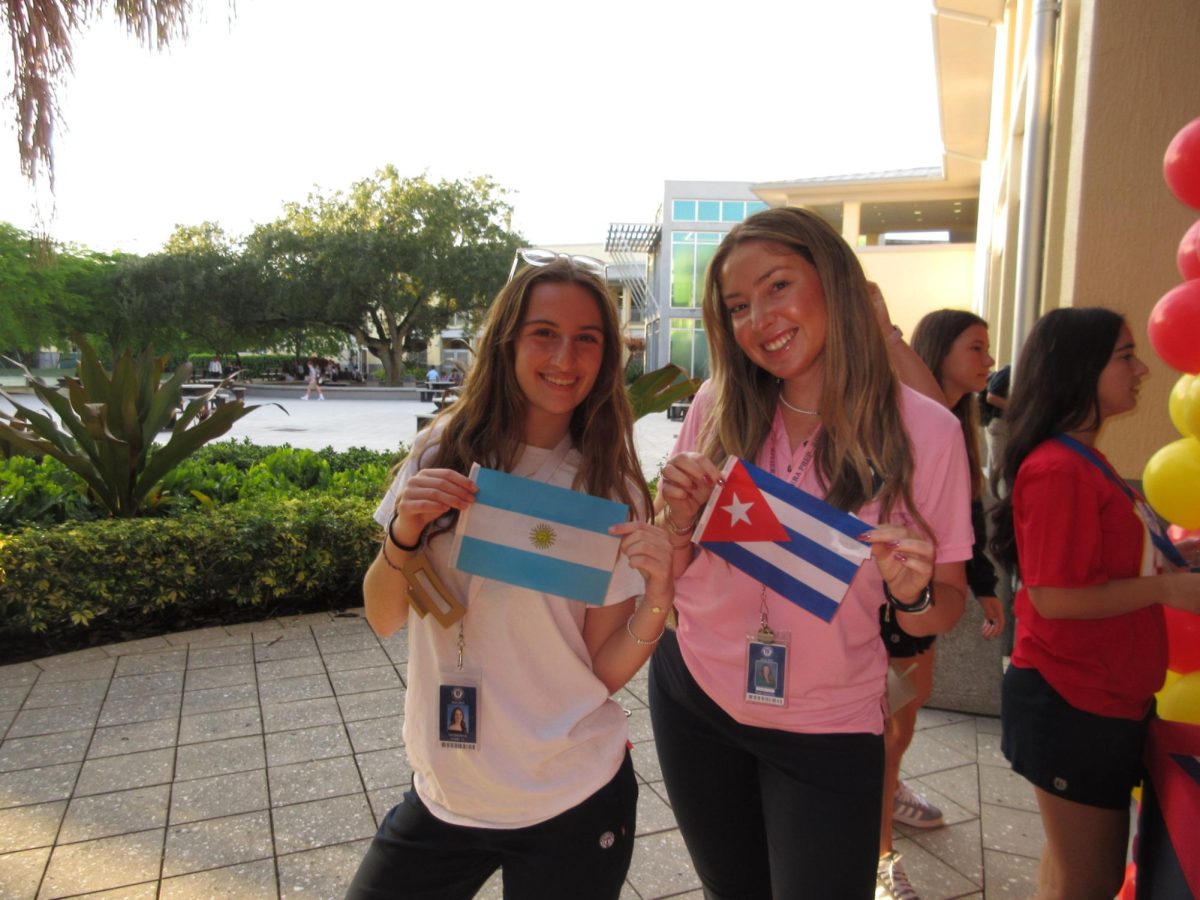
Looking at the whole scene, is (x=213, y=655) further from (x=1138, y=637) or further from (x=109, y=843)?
(x=1138, y=637)

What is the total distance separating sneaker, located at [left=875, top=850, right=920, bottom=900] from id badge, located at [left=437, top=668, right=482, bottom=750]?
1.60 metres

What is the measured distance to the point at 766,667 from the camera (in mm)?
1605

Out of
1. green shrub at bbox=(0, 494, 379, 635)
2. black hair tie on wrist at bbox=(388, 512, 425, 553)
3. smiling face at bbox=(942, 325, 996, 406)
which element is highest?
smiling face at bbox=(942, 325, 996, 406)

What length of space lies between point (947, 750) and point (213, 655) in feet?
12.7

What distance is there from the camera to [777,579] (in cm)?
159

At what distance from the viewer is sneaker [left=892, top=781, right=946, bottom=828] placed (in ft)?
9.78

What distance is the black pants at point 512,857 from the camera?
149 cm

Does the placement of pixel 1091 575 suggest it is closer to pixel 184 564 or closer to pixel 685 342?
pixel 184 564

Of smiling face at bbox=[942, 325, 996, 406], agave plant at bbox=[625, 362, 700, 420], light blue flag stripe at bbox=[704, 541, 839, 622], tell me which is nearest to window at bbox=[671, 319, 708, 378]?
agave plant at bbox=[625, 362, 700, 420]

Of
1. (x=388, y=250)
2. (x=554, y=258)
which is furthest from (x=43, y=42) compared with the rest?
(x=388, y=250)

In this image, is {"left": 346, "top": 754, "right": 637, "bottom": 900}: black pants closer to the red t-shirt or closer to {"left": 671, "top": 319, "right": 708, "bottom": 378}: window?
the red t-shirt

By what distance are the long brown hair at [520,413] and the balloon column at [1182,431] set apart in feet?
4.37

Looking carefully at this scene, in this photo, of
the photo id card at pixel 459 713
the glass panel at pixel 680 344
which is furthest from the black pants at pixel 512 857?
the glass panel at pixel 680 344

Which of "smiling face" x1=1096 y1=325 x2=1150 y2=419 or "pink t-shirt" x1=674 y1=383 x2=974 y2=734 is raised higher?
"smiling face" x1=1096 y1=325 x2=1150 y2=419
